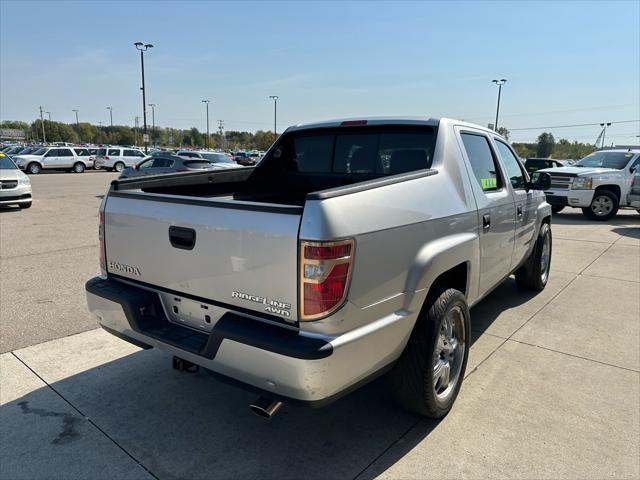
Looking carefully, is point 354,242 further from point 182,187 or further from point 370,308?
point 182,187

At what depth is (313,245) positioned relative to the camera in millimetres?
2107

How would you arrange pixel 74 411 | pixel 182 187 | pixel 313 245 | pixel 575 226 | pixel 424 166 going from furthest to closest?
pixel 575 226, pixel 182 187, pixel 424 166, pixel 74 411, pixel 313 245

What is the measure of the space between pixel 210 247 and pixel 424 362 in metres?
1.40

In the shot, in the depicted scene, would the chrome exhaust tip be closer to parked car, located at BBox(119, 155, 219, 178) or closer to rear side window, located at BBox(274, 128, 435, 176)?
rear side window, located at BBox(274, 128, 435, 176)

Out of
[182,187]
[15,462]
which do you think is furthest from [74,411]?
[182,187]

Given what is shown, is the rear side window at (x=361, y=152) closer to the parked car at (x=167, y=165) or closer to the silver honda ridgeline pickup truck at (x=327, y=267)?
the silver honda ridgeline pickup truck at (x=327, y=267)

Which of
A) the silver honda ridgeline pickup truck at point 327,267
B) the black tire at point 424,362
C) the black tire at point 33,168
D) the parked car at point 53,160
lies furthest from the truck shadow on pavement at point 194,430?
the black tire at point 33,168

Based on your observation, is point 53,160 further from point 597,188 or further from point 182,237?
point 182,237

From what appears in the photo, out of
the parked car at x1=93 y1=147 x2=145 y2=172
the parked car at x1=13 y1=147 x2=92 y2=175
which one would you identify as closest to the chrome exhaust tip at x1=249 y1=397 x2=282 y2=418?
the parked car at x1=13 y1=147 x2=92 y2=175

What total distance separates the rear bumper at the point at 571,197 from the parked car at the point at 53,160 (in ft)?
105

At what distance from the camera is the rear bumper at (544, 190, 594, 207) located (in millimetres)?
13125

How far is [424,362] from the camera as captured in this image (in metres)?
2.74

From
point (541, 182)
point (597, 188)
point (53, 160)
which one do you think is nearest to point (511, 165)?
point (541, 182)

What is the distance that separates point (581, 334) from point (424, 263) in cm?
288
